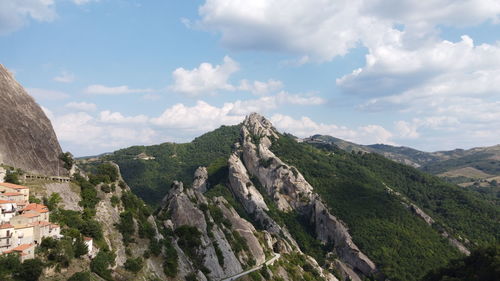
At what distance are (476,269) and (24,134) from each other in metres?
101

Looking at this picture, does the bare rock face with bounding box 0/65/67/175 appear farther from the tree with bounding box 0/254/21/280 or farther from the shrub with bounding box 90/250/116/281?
the tree with bounding box 0/254/21/280

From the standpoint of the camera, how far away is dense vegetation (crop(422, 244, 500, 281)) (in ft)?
265

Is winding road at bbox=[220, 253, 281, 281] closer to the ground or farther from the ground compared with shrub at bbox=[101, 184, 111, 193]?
closer to the ground

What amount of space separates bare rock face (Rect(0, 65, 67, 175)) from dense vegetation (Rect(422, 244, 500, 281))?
88.1 meters

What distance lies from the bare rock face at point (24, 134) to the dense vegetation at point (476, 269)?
88.1 meters

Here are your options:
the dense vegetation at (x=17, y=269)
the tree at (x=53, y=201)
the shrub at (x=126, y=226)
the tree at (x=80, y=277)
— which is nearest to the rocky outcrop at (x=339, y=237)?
the shrub at (x=126, y=226)

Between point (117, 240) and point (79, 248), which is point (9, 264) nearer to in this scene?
point (79, 248)

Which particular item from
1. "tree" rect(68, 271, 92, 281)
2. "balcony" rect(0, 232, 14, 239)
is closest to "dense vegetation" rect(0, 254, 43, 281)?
"balcony" rect(0, 232, 14, 239)

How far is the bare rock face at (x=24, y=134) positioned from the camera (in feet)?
208

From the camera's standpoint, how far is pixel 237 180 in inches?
7175

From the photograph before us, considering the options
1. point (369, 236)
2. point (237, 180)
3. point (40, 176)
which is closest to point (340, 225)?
point (369, 236)

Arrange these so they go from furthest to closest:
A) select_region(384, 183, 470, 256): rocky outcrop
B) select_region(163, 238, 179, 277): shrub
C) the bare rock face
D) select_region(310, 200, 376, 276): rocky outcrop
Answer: select_region(384, 183, 470, 256): rocky outcrop
select_region(310, 200, 376, 276): rocky outcrop
select_region(163, 238, 179, 277): shrub
the bare rock face

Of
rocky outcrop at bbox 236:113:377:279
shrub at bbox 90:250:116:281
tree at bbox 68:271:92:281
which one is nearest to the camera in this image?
tree at bbox 68:271:92:281

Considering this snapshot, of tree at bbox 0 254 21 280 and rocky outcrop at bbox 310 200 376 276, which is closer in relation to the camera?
tree at bbox 0 254 21 280
